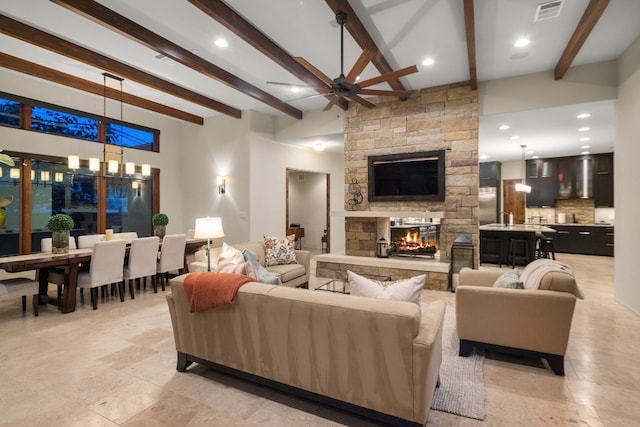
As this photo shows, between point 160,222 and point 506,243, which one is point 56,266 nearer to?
point 160,222

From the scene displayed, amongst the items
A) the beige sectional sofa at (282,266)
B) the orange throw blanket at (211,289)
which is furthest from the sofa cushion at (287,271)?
the orange throw blanket at (211,289)

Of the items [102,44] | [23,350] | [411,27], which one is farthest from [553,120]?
[23,350]

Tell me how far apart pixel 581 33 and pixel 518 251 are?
183 inches

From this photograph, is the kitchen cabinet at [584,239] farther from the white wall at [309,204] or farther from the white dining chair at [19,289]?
the white dining chair at [19,289]

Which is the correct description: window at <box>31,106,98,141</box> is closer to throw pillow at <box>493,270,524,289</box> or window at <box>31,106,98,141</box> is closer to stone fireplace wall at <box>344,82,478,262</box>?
stone fireplace wall at <box>344,82,478,262</box>

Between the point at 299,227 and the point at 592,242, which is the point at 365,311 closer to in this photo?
the point at 299,227

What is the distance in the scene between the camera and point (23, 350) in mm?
3090

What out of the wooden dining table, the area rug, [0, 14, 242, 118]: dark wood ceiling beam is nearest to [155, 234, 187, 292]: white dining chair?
the wooden dining table

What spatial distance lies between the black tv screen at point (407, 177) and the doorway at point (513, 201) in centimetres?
583

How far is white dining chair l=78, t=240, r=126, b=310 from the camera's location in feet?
14.2

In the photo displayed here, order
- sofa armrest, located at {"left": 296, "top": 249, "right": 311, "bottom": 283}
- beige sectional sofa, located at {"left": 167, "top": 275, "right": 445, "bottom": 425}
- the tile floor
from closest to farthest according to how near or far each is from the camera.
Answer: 1. beige sectional sofa, located at {"left": 167, "top": 275, "right": 445, "bottom": 425}
2. the tile floor
3. sofa armrest, located at {"left": 296, "top": 249, "right": 311, "bottom": 283}

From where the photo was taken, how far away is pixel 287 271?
460 cm

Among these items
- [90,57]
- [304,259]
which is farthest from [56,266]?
[304,259]

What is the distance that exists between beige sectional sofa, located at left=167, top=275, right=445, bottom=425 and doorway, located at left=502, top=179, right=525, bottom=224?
31.5 feet
